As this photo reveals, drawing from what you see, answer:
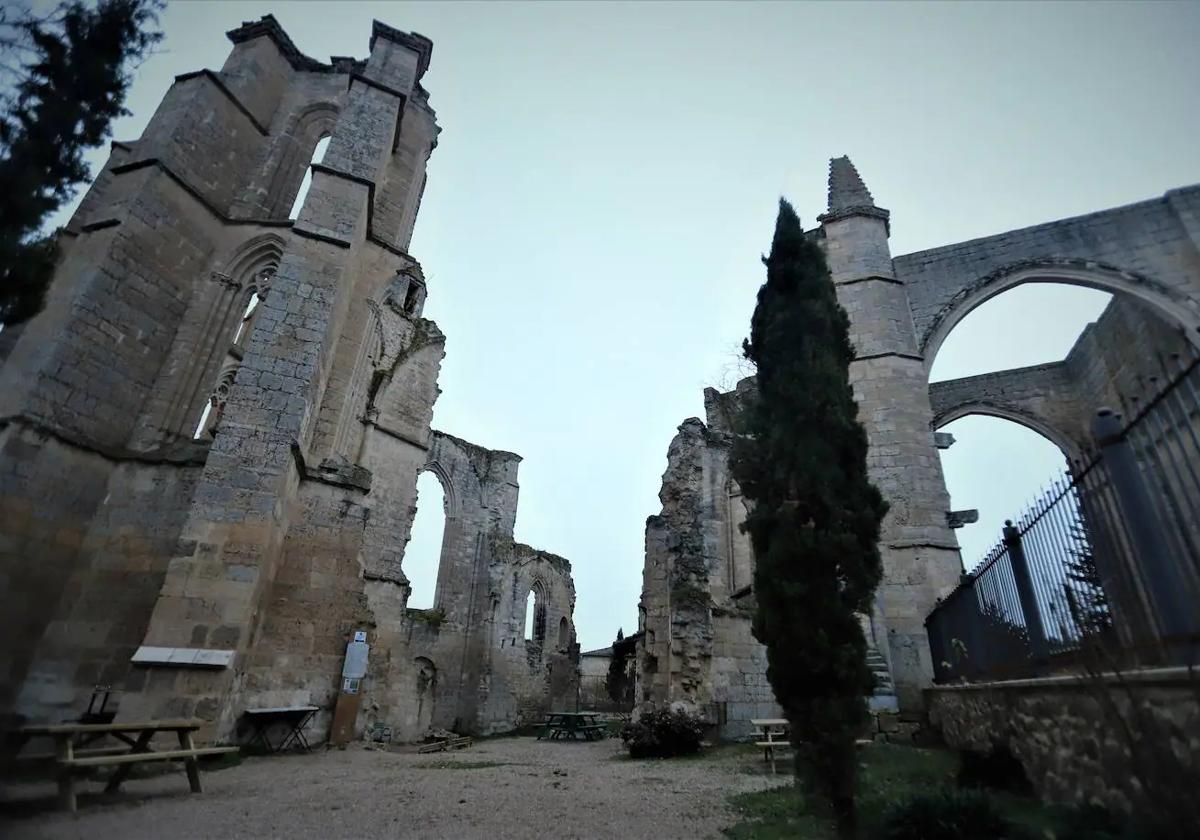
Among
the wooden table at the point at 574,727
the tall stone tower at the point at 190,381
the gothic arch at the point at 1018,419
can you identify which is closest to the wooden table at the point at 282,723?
the tall stone tower at the point at 190,381

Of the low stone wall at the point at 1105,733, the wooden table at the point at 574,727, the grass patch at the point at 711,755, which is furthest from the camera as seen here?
the wooden table at the point at 574,727

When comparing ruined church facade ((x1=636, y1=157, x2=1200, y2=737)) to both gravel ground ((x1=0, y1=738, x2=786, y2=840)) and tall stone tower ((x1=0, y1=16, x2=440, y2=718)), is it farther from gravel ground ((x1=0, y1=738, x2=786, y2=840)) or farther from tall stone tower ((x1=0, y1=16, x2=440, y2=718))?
tall stone tower ((x1=0, y1=16, x2=440, y2=718))

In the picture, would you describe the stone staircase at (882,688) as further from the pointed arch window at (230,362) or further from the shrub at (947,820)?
the pointed arch window at (230,362)

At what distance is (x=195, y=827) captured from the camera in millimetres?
3291

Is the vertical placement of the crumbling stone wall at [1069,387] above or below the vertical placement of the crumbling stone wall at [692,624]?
above

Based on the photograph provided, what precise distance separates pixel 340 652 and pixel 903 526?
8.18 m

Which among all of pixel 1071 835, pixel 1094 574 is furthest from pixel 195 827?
pixel 1094 574

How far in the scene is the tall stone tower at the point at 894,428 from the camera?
26.5ft

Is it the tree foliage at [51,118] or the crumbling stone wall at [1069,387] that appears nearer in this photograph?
the tree foliage at [51,118]

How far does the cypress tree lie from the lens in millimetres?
3359

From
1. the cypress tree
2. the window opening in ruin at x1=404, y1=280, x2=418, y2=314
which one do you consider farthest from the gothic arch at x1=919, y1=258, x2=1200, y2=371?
the window opening in ruin at x1=404, y1=280, x2=418, y2=314

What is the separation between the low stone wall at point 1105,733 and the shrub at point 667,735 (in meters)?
3.80

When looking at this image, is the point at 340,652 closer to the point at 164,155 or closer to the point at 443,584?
the point at 164,155

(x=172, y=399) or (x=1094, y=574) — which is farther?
(x=172, y=399)
